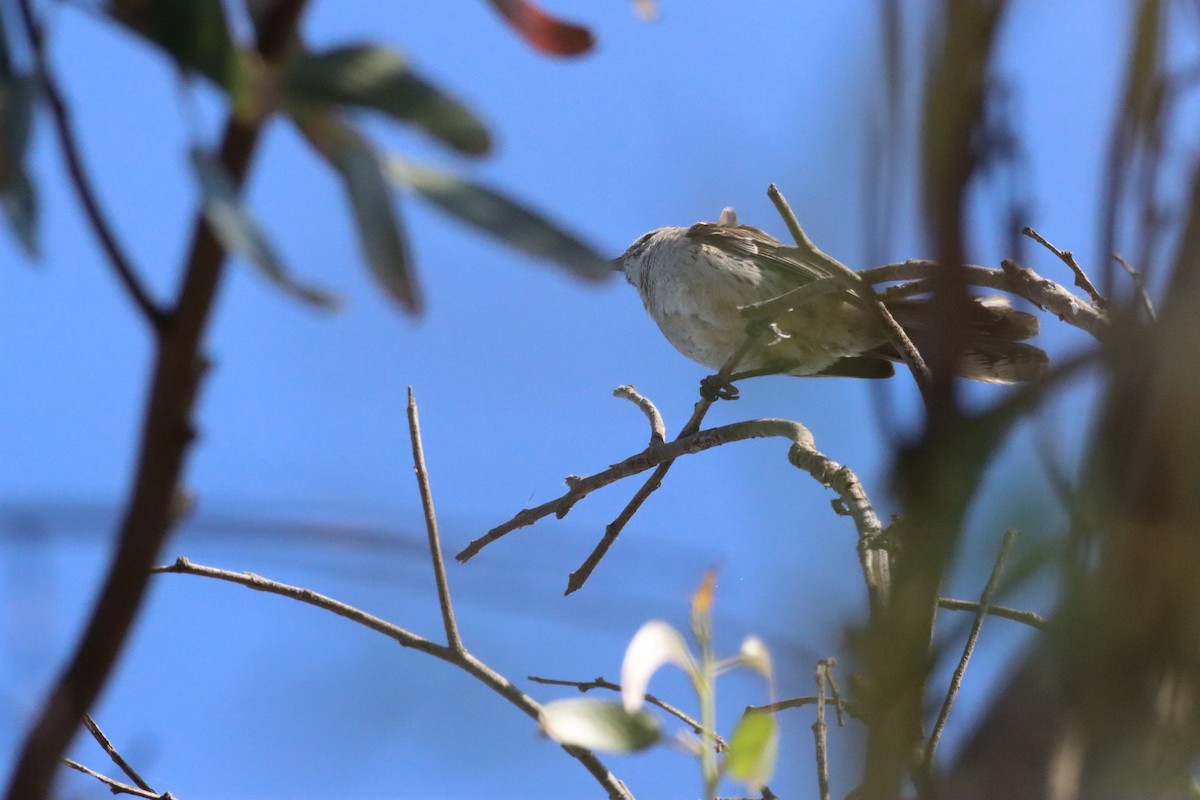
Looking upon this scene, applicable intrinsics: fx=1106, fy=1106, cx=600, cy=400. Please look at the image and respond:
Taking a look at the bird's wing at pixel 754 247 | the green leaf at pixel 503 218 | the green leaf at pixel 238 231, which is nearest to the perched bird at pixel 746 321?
the bird's wing at pixel 754 247

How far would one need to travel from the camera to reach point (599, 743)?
1.32 m

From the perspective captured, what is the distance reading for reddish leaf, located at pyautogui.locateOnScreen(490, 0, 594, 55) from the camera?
1.08 meters

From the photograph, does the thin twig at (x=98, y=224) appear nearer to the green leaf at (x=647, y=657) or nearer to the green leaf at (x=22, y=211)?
the green leaf at (x=22, y=211)

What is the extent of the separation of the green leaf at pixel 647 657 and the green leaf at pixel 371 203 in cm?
55

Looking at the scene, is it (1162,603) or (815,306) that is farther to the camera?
(815,306)

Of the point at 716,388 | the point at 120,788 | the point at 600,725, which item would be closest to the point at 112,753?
the point at 120,788

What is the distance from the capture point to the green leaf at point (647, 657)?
130cm

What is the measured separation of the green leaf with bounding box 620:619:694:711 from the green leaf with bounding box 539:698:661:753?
0.07 feet

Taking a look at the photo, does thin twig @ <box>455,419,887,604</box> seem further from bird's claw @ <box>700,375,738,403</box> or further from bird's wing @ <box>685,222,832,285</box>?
bird's wing @ <box>685,222,832,285</box>

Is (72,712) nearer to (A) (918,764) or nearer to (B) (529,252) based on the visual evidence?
(B) (529,252)

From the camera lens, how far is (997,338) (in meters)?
4.23

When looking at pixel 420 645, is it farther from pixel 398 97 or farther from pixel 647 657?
pixel 398 97

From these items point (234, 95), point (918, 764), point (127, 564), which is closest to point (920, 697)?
point (918, 764)

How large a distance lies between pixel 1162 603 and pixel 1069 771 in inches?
6.3
